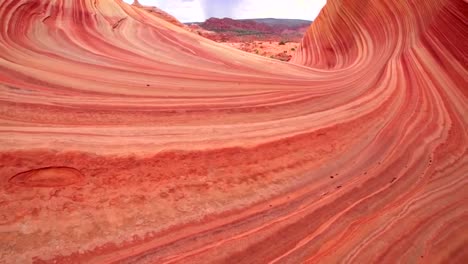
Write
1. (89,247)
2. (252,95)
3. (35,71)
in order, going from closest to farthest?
1. (89,247)
2. (35,71)
3. (252,95)

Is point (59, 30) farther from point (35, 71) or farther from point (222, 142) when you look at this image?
point (222, 142)

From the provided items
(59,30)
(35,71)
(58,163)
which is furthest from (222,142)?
(59,30)

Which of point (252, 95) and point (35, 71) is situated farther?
point (252, 95)

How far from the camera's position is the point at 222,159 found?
282 cm

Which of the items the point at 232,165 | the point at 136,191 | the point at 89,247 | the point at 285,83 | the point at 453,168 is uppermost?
the point at 285,83

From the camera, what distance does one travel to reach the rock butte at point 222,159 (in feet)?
6.77

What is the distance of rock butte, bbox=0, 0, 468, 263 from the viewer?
2062 millimetres

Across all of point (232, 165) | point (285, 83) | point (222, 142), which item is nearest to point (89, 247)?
point (232, 165)

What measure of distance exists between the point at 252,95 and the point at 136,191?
7.58 feet

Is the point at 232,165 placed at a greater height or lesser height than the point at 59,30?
lesser

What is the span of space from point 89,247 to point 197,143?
1264mm

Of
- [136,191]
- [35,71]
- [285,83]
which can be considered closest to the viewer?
[136,191]

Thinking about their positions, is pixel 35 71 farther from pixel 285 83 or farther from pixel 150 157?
pixel 285 83

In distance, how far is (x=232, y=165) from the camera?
2781 mm
